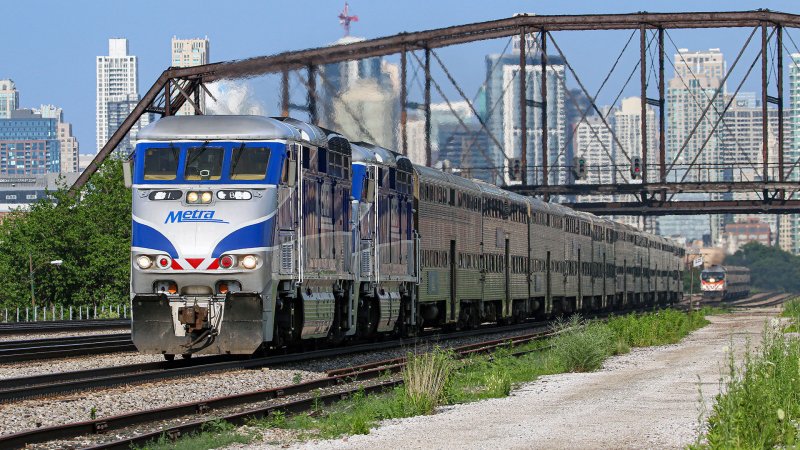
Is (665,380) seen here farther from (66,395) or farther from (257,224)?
(66,395)

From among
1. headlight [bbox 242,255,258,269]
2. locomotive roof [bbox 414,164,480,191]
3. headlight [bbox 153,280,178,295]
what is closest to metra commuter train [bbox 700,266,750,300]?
locomotive roof [bbox 414,164,480,191]

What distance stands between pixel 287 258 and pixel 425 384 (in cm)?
621

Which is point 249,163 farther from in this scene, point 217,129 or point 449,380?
point 449,380

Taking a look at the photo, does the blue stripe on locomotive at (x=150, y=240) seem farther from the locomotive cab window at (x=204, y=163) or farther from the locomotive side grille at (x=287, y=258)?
the locomotive side grille at (x=287, y=258)

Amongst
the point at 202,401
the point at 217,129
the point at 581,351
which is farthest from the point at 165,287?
the point at 581,351

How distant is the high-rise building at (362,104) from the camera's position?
50500 millimetres

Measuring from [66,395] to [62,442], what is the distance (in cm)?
440

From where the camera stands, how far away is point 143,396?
1947 centimetres

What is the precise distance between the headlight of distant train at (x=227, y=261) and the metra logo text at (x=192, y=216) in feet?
2.02

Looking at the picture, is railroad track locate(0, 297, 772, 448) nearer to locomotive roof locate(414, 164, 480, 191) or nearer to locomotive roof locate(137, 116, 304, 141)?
locomotive roof locate(137, 116, 304, 141)

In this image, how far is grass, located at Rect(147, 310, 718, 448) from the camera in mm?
16984

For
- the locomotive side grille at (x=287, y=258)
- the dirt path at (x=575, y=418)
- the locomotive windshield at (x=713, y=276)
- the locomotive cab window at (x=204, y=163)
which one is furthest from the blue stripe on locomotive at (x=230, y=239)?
the locomotive windshield at (x=713, y=276)

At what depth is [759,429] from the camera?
14.3 metres

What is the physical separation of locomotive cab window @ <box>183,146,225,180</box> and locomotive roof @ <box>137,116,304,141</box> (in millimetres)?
248
